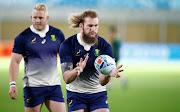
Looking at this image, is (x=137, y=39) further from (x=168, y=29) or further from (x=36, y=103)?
(x=36, y=103)

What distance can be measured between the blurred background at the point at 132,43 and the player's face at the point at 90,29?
4611 mm

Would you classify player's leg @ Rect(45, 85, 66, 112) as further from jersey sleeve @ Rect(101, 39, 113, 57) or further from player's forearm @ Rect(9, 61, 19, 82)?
jersey sleeve @ Rect(101, 39, 113, 57)

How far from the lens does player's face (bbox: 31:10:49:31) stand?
649 cm

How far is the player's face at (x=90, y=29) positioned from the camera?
18.0 ft

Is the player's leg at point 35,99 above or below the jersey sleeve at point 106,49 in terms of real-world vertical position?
below

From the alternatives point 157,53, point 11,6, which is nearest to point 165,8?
point 157,53

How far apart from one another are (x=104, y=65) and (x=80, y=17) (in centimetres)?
100

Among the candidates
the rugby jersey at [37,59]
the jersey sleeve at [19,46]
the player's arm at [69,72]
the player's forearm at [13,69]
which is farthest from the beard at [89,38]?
the player's forearm at [13,69]

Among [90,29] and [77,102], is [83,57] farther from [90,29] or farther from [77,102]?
[77,102]

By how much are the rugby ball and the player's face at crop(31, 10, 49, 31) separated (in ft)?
5.45

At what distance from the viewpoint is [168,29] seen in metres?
45.6

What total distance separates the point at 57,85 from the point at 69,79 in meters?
1.25

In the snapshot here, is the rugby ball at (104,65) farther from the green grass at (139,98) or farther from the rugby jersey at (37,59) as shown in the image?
the green grass at (139,98)

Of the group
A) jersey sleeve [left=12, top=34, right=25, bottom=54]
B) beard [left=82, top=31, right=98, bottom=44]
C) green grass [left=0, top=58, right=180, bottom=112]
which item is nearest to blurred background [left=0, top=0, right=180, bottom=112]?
green grass [left=0, top=58, right=180, bottom=112]
